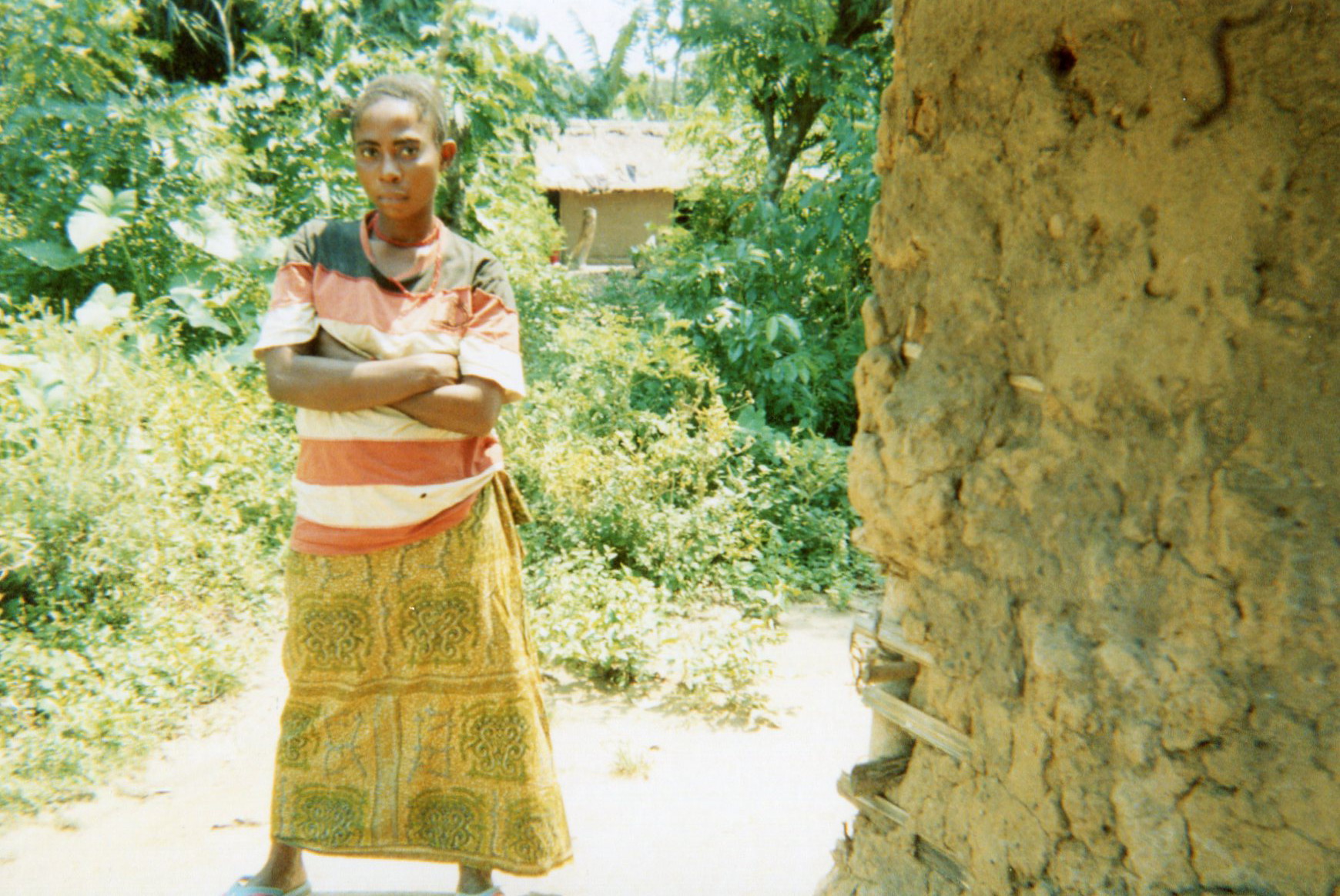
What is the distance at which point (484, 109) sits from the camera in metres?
5.97

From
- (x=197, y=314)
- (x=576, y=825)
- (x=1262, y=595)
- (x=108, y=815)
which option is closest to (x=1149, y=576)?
(x=1262, y=595)

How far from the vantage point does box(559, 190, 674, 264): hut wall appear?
1534 centimetres

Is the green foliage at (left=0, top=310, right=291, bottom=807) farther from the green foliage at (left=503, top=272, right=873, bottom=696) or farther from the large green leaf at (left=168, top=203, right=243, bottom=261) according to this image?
the green foliage at (left=503, top=272, right=873, bottom=696)

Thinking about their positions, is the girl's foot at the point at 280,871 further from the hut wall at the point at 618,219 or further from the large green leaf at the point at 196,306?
the hut wall at the point at 618,219

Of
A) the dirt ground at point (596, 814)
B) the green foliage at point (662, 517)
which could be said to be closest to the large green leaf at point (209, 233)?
the green foliage at point (662, 517)

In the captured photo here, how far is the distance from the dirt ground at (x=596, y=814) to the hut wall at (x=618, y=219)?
12.6m

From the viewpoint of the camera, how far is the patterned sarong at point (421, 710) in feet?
6.61

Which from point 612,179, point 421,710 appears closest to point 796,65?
point 421,710

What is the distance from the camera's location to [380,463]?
192 centimetres

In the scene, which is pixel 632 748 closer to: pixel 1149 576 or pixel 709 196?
pixel 1149 576

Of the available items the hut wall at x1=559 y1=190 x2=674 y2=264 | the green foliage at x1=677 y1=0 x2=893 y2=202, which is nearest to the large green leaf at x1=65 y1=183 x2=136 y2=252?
the green foliage at x1=677 y1=0 x2=893 y2=202

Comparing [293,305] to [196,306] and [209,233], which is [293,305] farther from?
[209,233]

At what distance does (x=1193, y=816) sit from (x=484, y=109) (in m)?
5.70

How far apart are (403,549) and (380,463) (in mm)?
200
